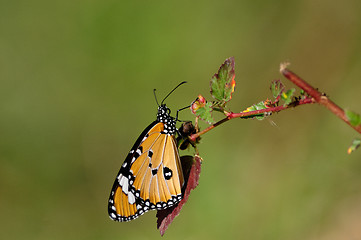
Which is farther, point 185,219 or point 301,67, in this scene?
point 301,67

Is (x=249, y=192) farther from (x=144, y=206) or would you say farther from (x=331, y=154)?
(x=144, y=206)

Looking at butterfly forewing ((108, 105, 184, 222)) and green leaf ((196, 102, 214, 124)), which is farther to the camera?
butterfly forewing ((108, 105, 184, 222))

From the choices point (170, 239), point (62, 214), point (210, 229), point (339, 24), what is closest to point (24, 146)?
point (62, 214)

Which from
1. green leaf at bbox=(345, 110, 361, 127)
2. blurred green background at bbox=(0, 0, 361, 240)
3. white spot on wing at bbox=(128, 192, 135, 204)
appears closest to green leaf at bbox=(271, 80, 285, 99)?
green leaf at bbox=(345, 110, 361, 127)

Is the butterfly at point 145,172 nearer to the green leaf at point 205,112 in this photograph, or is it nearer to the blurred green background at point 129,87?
the green leaf at point 205,112

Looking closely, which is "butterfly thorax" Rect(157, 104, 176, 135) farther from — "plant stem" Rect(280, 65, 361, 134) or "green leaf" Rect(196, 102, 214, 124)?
"plant stem" Rect(280, 65, 361, 134)

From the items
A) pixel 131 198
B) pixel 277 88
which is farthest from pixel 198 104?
pixel 131 198
